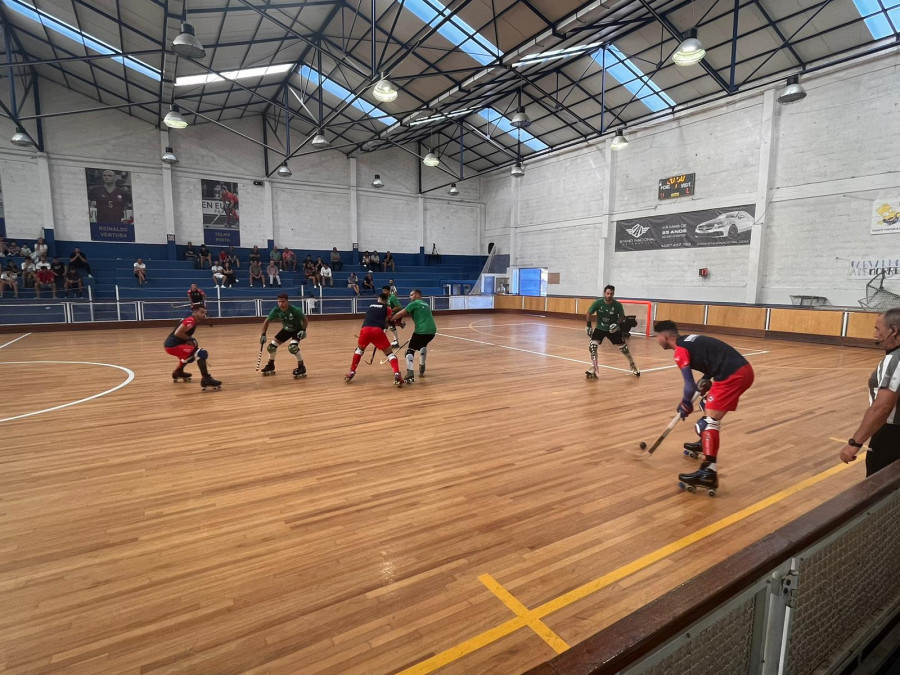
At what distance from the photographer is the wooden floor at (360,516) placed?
7.80 feet

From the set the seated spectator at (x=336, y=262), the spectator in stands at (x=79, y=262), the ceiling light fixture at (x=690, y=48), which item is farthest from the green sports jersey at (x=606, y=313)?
the spectator in stands at (x=79, y=262)

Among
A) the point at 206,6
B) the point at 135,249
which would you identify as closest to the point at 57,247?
the point at 135,249

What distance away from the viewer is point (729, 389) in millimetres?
4188

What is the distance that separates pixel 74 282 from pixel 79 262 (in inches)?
76.0

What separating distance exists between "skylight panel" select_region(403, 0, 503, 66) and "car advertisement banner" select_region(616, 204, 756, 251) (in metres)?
9.28

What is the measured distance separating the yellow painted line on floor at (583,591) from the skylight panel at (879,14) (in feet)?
49.1

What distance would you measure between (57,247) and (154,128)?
6.88 m

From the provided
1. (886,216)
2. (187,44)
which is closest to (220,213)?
(187,44)

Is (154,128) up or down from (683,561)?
up

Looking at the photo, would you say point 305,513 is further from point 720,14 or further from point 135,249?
point 135,249

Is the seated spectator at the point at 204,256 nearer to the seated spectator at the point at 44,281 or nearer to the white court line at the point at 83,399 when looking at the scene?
the seated spectator at the point at 44,281

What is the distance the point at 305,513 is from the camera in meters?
3.64

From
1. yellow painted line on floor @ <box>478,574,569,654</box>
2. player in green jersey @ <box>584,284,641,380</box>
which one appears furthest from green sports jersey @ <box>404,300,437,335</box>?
yellow painted line on floor @ <box>478,574,569,654</box>

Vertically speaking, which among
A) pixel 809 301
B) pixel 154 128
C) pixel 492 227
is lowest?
pixel 809 301
